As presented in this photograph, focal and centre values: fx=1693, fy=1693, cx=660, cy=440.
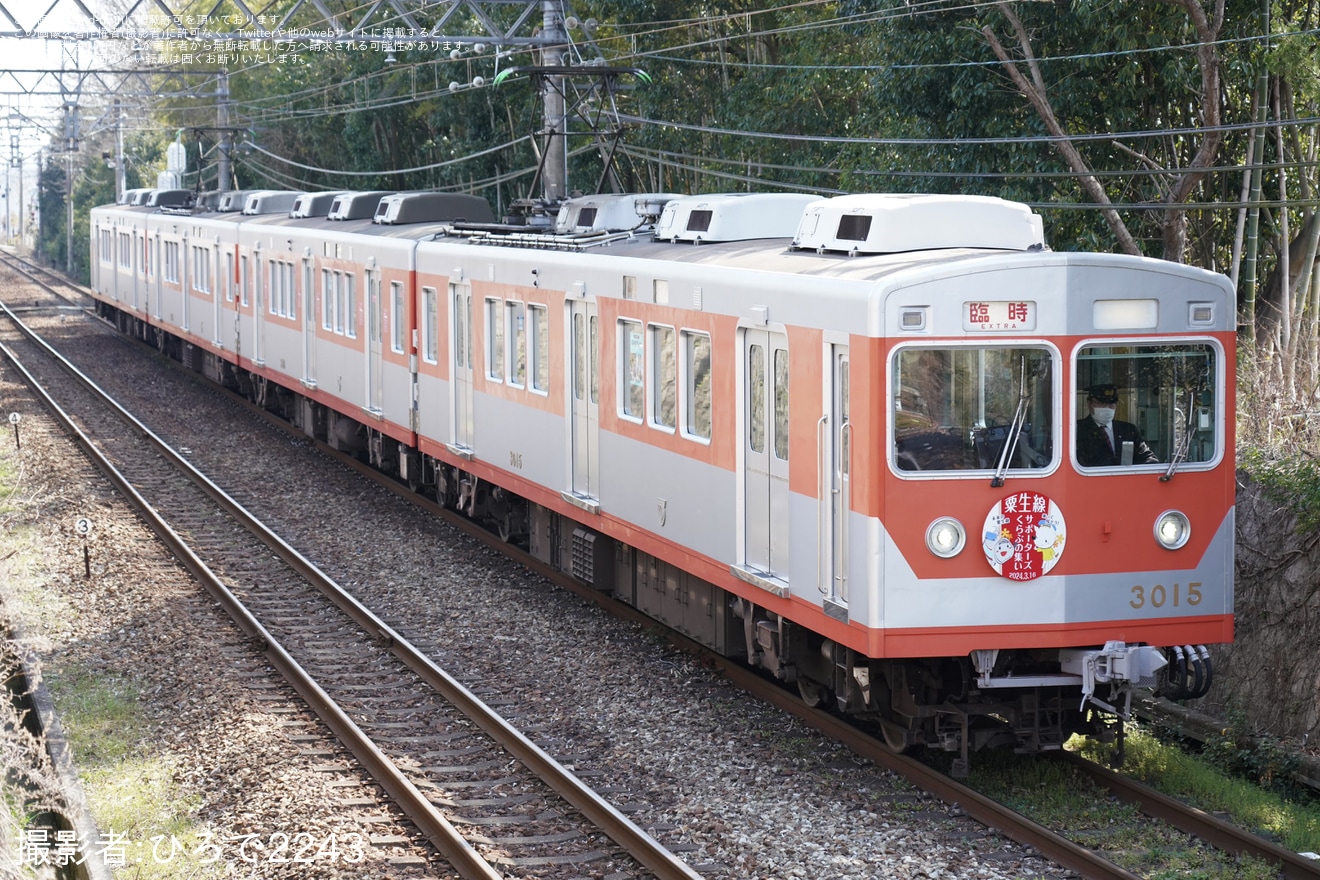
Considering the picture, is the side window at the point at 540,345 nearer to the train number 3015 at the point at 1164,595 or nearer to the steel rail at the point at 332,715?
the steel rail at the point at 332,715

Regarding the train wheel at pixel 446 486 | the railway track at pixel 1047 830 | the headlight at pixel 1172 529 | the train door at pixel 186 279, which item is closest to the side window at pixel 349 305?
the train wheel at pixel 446 486

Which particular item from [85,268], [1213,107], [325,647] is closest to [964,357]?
[325,647]

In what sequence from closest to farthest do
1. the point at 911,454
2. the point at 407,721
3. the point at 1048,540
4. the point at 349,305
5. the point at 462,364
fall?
the point at 911,454 → the point at 1048,540 → the point at 407,721 → the point at 462,364 → the point at 349,305

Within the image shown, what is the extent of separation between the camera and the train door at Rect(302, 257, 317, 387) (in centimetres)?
2011

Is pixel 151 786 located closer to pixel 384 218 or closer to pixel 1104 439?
pixel 1104 439

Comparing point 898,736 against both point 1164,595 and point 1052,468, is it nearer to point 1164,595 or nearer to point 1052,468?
point 1164,595

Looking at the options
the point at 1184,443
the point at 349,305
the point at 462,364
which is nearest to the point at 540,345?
the point at 462,364

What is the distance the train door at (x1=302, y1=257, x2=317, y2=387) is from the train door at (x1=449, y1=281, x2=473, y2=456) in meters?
5.52

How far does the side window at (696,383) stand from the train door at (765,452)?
1.84ft

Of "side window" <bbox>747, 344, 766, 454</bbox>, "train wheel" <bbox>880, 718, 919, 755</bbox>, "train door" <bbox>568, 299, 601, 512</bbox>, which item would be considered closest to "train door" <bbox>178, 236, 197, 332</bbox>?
"train door" <bbox>568, 299, 601, 512</bbox>

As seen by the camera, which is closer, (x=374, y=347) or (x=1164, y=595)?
(x=1164, y=595)

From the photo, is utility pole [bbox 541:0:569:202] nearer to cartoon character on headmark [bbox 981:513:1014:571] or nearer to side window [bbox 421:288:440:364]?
side window [bbox 421:288:440:364]

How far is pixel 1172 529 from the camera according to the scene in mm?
8133

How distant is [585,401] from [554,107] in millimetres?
8122
